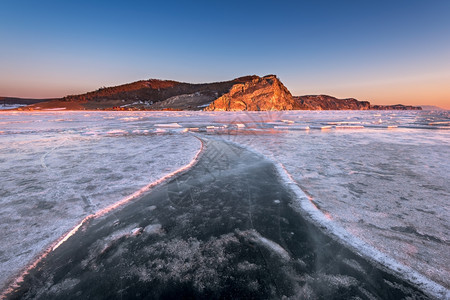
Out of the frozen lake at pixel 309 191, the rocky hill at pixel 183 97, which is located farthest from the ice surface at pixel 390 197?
the rocky hill at pixel 183 97

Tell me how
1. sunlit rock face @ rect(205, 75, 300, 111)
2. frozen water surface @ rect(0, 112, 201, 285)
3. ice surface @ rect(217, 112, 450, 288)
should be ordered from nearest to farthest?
ice surface @ rect(217, 112, 450, 288) < frozen water surface @ rect(0, 112, 201, 285) < sunlit rock face @ rect(205, 75, 300, 111)

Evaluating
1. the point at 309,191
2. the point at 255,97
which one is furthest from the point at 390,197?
the point at 255,97

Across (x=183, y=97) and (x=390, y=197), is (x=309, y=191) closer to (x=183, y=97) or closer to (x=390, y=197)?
(x=390, y=197)

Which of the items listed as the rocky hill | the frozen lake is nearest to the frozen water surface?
the frozen lake

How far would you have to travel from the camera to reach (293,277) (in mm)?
1438

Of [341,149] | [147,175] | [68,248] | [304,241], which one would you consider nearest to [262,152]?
[341,149]

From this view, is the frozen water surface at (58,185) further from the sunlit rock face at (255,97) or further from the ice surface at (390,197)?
the sunlit rock face at (255,97)

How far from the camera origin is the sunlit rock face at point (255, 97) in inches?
3558

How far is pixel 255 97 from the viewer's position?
322 ft

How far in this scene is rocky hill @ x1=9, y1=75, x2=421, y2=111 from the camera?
311ft

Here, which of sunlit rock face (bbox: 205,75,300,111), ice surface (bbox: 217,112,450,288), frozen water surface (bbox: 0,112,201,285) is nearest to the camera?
ice surface (bbox: 217,112,450,288)

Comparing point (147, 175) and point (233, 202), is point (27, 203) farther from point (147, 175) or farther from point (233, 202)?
point (233, 202)

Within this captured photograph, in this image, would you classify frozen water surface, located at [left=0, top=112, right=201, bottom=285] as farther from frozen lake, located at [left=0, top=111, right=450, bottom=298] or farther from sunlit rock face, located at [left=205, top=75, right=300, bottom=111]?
sunlit rock face, located at [left=205, top=75, right=300, bottom=111]

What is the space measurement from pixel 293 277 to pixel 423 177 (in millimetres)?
3396
